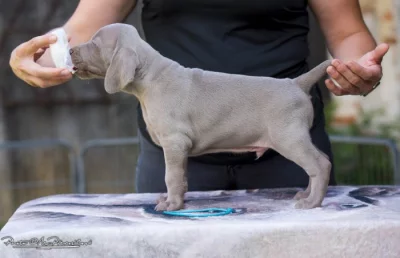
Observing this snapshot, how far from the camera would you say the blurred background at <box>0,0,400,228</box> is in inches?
171

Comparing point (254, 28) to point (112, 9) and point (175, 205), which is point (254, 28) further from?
point (175, 205)

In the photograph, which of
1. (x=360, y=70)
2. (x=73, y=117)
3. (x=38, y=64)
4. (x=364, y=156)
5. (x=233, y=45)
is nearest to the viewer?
(x=360, y=70)

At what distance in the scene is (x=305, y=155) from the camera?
1516 millimetres

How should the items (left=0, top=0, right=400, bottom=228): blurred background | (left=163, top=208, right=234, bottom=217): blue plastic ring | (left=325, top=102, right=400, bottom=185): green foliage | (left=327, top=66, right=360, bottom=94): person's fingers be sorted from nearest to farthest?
(left=163, top=208, right=234, bottom=217): blue plastic ring
(left=327, top=66, right=360, bottom=94): person's fingers
(left=325, top=102, right=400, bottom=185): green foliage
(left=0, top=0, right=400, bottom=228): blurred background

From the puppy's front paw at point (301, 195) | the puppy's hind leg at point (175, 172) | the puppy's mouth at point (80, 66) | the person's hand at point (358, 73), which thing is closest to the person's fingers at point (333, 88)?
the person's hand at point (358, 73)

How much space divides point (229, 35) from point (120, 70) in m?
0.43

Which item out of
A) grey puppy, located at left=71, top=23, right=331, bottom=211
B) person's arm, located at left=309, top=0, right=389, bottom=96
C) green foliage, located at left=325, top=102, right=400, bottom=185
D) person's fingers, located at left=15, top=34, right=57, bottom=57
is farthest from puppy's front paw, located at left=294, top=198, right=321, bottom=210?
green foliage, located at left=325, top=102, right=400, bottom=185

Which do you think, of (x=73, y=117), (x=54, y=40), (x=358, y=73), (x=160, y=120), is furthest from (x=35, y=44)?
(x=73, y=117)

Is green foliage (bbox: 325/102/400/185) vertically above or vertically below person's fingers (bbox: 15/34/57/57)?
below

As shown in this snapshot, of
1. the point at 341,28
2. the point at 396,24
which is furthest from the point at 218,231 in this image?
the point at 396,24

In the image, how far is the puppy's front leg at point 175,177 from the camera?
1.52 meters

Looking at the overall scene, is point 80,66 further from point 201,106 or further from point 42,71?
point 201,106

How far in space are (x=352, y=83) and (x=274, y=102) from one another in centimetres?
21

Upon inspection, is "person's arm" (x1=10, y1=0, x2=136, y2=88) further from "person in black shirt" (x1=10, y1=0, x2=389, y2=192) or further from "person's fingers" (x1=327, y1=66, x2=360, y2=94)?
"person's fingers" (x1=327, y1=66, x2=360, y2=94)
